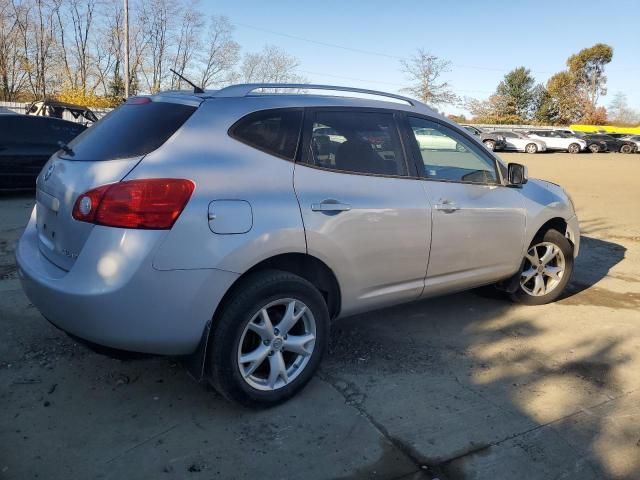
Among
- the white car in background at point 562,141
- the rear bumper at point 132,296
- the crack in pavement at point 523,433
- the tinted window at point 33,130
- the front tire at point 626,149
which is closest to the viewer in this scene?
the rear bumper at point 132,296

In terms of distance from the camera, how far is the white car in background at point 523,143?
123 feet

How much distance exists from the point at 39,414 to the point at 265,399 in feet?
3.97

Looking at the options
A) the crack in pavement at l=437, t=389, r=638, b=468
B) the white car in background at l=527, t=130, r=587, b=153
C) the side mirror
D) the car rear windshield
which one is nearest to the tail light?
the car rear windshield

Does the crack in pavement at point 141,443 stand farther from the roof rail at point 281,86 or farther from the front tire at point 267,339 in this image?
the roof rail at point 281,86

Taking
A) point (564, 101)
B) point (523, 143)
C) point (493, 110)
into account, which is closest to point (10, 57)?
point (523, 143)

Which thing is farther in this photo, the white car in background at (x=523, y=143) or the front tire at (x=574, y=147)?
the front tire at (x=574, y=147)

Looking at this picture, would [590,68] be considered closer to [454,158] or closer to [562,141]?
[562,141]

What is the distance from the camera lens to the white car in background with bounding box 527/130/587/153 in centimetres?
3909

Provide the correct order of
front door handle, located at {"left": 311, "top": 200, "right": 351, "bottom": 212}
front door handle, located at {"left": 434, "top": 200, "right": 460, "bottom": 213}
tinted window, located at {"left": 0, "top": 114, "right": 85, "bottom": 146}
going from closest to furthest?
front door handle, located at {"left": 311, "top": 200, "right": 351, "bottom": 212}, front door handle, located at {"left": 434, "top": 200, "right": 460, "bottom": 213}, tinted window, located at {"left": 0, "top": 114, "right": 85, "bottom": 146}

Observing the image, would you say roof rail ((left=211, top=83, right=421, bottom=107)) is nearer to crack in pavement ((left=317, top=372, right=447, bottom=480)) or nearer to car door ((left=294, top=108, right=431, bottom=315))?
car door ((left=294, top=108, right=431, bottom=315))

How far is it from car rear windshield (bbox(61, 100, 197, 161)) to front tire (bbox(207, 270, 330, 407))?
0.88 m

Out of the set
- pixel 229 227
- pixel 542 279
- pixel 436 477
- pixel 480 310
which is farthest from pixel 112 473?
pixel 542 279

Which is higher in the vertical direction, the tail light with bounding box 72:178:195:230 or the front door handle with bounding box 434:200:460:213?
the tail light with bounding box 72:178:195:230

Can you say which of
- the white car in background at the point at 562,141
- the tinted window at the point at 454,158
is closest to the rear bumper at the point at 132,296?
the tinted window at the point at 454,158
